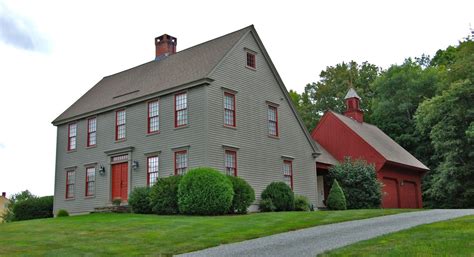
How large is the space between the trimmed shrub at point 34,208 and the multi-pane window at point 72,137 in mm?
3668

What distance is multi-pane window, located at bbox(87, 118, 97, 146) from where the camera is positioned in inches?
1136

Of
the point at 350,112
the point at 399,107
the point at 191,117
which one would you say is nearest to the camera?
the point at 191,117

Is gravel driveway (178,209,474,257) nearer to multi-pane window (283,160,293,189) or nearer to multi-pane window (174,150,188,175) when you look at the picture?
multi-pane window (174,150,188,175)

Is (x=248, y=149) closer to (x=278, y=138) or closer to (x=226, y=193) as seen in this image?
(x=278, y=138)

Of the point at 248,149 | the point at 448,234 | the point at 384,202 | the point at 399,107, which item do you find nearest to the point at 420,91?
the point at 399,107

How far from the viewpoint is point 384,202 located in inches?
1335

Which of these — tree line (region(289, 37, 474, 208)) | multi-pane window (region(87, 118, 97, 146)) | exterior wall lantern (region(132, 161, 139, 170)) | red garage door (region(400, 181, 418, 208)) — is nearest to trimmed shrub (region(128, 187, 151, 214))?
exterior wall lantern (region(132, 161, 139, 170))

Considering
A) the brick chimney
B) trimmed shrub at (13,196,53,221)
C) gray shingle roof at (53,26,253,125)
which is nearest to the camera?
gray shingle roof at (53,26,253,125)

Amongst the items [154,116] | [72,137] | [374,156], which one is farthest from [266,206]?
[72,137]

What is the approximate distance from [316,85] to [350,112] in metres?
15.1

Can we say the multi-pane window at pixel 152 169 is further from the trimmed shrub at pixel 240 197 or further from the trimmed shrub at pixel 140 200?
the trimmed shrub at pixel 240 197

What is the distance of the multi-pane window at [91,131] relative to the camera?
28.8 m

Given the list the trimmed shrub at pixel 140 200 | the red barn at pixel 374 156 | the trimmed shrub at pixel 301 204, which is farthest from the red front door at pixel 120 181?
the red barn at pixel 374 156

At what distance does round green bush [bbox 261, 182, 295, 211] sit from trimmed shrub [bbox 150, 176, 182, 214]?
15.8 feet
